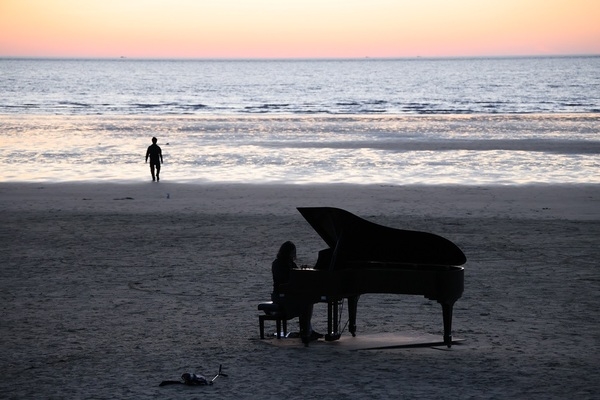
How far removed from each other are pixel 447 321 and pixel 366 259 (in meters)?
1.14

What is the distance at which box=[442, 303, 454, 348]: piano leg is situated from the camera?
Result: 10180 millimetres

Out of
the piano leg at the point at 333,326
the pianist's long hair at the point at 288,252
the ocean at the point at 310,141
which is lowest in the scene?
the ocean at the point at 310,141

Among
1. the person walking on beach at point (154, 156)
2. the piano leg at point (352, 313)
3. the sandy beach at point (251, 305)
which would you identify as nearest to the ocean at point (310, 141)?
the person walking on beach at point (154, 156)

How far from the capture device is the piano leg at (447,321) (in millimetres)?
10180

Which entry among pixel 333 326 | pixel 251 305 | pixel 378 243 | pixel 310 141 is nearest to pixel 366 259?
pixel 378 243

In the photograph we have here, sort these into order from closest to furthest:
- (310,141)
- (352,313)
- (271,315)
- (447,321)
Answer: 1. (447,321)
2. (271,315)
3. (352,313)
4. (310,141)

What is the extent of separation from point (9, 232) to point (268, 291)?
8204mm

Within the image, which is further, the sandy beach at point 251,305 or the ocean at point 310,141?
the ocean at point 310,141

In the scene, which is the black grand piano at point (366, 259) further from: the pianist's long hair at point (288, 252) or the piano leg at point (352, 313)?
the piano leg at point (352, 313)

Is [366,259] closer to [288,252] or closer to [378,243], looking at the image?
[378,243]

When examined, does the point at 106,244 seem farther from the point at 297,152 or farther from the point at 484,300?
the point at 297,152

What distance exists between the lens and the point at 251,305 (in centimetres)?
1309

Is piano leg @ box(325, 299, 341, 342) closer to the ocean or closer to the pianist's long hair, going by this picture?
the pianist's long hair

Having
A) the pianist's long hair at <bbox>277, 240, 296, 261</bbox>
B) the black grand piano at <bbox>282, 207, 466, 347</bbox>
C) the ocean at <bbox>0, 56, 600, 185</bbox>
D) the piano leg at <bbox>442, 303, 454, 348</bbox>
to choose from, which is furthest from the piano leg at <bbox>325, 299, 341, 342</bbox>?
the ocean at <bbox>0, 56, 600, 185</bbox>
